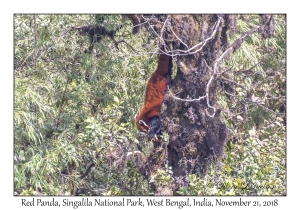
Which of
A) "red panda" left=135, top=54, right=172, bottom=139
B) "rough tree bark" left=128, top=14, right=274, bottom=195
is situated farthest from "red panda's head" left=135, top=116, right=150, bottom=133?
"rough tree bark" left=128, top=14, right=274, bottom=195

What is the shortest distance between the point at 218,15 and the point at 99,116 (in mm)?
1519

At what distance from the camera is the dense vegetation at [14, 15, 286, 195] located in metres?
4.00

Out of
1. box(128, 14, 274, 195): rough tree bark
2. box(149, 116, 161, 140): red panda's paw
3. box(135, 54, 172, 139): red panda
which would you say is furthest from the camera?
box(135, 54, 172, 139): red panda

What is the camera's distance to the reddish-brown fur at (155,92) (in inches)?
184

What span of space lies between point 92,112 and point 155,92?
698 millimetres

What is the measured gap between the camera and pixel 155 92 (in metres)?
4.79

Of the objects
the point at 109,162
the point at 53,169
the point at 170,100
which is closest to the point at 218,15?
the point at 170,100

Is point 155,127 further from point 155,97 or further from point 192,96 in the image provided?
point 192,96

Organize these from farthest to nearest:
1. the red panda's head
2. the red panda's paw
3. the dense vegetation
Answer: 1. the red panda's head
2. the red panda's paw
3. the dense vegetation

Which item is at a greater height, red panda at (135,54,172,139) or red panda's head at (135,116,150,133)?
red panda at (135,54,172,139)

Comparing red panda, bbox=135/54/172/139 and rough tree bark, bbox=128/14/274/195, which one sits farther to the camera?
red panda, bbox=135/54/172/139

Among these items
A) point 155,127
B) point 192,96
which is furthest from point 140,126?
point 192,96

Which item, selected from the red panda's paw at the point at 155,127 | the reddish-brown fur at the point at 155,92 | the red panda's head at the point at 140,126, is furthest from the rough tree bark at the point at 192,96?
the red panda's head at the point at 140,126

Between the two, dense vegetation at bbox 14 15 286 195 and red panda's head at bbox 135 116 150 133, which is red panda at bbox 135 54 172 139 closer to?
red panda's head at bbox 135 116 150 133
